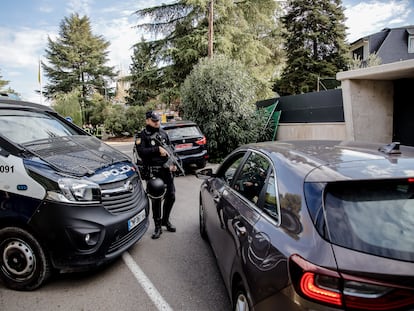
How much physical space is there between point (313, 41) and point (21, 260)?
26.1m

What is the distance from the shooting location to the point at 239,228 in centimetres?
230

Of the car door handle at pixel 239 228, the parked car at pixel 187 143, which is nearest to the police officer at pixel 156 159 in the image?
the car door handle at pixel 239 228

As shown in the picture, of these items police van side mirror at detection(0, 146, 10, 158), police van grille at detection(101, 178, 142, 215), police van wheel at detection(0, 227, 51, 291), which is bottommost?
police van wheel at detection(0, 227, 51, 291)

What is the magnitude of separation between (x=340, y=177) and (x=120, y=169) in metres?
2.59

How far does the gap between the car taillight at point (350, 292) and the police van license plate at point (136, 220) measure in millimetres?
2296

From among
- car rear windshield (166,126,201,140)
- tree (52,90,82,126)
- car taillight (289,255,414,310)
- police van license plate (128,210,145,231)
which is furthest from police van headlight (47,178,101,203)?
tree (52,90,82,126)

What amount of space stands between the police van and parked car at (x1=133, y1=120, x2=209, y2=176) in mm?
5295

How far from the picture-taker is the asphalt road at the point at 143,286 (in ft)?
8.98

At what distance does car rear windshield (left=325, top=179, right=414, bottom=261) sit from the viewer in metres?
1.45

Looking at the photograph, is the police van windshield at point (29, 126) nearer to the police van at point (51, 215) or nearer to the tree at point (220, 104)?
the police van at point (51, 215)

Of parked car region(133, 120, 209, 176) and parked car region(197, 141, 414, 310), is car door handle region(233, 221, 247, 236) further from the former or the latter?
parked car region(133, 120, 209, 176)

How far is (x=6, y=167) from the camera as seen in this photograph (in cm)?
291

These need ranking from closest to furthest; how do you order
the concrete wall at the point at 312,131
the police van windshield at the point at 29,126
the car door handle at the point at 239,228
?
1. the car door handle at the point at 239,228
2. the police van windshield at the point at 29,126
3. the concrete wall at the point at 312,131

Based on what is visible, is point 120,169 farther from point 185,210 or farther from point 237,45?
point 237,45
